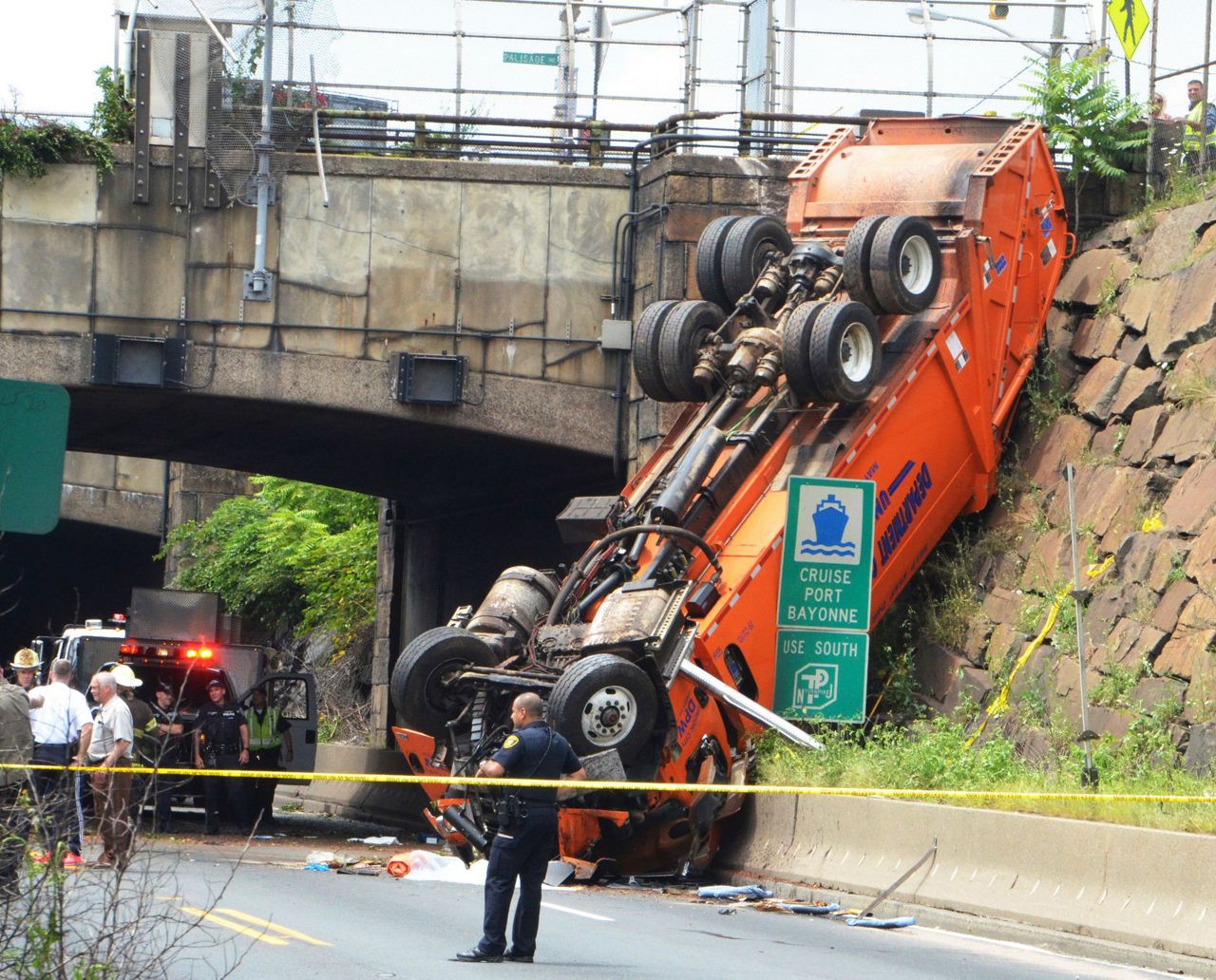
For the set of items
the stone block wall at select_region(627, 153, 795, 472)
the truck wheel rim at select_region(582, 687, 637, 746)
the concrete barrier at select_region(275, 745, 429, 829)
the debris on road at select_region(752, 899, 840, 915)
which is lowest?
the concrete barrier at select_region(275, 745, 429, 829)

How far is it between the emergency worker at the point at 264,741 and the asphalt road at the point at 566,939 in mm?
7604

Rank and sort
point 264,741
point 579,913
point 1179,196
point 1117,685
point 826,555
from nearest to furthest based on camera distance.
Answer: point 579,913
point 1117,685
point 826,555
point 1179,196
point 264,741

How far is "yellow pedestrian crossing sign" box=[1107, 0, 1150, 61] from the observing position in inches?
892

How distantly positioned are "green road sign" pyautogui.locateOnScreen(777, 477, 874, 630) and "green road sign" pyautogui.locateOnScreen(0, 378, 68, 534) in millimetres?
8831

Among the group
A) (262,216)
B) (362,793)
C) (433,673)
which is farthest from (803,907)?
(362,793)

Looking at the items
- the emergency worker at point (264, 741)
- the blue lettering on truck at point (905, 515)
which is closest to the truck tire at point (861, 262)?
the blue lettering on truck at point (905, 515)

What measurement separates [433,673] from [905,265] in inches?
209

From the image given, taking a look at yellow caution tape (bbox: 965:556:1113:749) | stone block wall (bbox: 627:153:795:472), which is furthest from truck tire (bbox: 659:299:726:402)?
yellow caution tape (bbox: 965:556:1113:749)

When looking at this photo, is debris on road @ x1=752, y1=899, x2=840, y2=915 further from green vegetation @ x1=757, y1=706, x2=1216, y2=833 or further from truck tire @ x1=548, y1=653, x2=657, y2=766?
truck tire @ x1=548, y1=653, x2=657, y2=766

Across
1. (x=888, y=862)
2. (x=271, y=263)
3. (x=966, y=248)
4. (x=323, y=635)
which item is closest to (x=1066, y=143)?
(x=966, y=248)

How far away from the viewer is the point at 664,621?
15500mm

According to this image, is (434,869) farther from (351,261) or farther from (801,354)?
(351,261)

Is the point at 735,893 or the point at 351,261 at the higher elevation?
the point at 351,261

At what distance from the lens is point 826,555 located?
609 inches
